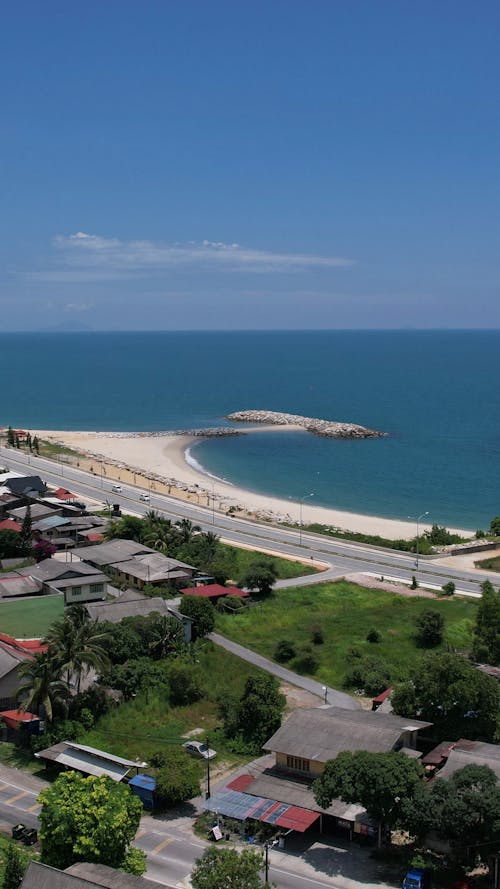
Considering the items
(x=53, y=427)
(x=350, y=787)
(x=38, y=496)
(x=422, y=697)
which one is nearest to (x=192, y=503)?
(x=38, y=496)

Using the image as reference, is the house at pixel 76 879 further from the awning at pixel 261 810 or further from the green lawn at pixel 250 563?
the green lawn at pixel 250 563

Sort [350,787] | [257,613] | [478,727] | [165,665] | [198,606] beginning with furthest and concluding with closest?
[257,613], [198,606], [165,665], [478,727], [350,787]

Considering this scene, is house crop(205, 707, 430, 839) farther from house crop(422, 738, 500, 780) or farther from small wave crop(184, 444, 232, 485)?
small wave crop(184, 444, 232, 485)

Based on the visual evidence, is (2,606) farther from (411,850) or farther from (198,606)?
(411,850)

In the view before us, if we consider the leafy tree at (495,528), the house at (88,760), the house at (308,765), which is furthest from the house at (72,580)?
the leafy tree at (495,528)

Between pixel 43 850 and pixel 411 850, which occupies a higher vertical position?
pixel 43 850
